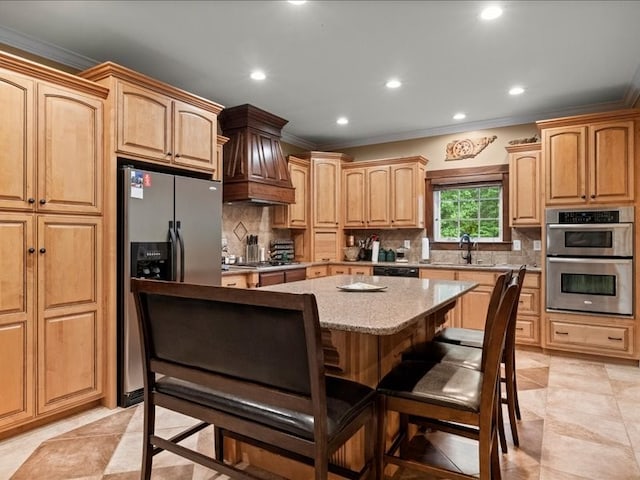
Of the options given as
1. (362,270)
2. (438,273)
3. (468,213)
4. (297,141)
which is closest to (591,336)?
(438,273)

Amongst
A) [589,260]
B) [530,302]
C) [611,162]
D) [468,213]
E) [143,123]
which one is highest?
[143,123]

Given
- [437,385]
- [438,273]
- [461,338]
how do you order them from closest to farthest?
[437,385] → [461,338] → [438,273]

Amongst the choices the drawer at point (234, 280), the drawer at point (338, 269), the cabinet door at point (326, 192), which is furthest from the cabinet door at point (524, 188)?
the drawer at point (234, 280)

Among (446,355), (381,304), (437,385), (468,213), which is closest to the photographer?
(437,385)

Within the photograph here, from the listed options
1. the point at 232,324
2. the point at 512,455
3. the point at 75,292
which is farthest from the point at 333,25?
the point at 512,455

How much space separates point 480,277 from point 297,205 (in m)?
2.41

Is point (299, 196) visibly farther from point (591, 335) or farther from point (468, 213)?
point (591, 335)

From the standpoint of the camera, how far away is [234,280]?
3795 millimetres

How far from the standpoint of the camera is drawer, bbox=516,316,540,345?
413 cm

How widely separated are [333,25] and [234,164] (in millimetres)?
1983

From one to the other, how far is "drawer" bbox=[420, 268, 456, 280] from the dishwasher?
9cm

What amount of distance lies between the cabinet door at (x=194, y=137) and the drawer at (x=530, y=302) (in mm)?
3382

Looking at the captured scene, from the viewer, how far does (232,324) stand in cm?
124

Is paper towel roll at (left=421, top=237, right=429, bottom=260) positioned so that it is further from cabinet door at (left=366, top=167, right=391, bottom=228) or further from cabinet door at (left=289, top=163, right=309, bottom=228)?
cabinet door at (left=289, top=163, right=309, bottom=228)
